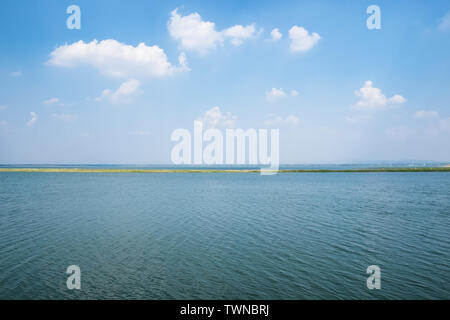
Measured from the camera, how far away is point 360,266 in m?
14.3

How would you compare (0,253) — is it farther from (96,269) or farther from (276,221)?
(276,221)

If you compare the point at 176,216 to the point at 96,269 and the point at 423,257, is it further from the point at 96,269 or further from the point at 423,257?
the point at 423,257

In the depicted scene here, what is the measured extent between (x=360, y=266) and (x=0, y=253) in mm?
21877

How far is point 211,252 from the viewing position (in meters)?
16.7

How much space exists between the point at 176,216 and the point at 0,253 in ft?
48.4
